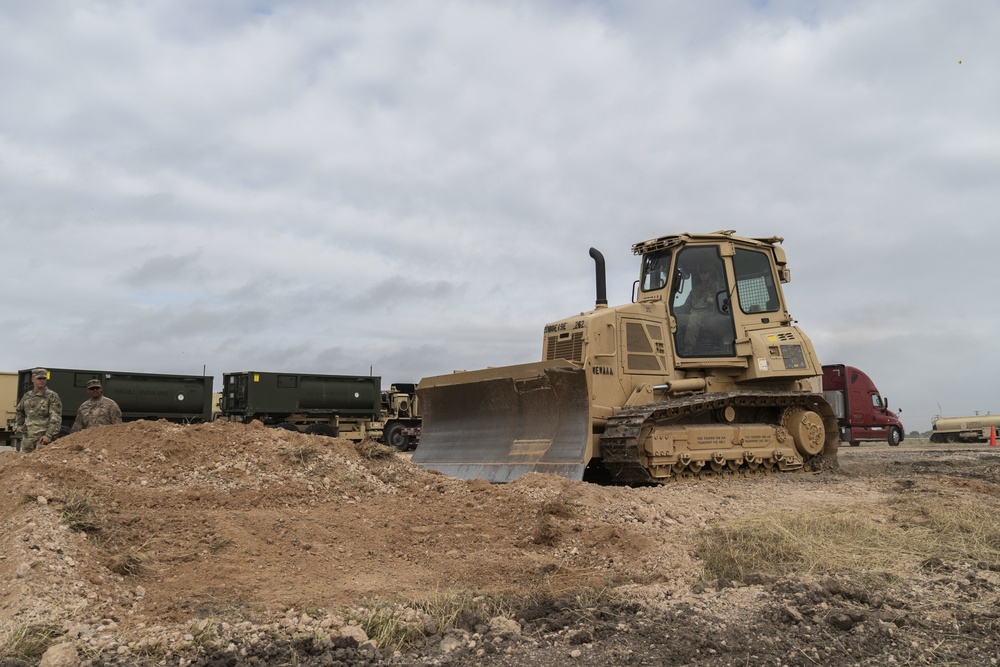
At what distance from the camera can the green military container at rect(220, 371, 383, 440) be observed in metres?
23.3

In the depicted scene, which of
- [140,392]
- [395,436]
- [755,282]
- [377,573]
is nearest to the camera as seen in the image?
[377,573]

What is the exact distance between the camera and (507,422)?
36.7 ft

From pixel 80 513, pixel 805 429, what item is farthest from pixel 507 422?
pixel 80 513

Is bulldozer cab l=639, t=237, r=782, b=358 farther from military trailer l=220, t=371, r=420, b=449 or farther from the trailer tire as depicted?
the trailer tire

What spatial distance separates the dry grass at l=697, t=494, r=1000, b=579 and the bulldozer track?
235 centimetres

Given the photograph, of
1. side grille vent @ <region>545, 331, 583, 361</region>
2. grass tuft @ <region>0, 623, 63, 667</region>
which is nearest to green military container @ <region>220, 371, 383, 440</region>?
side grille vent @ <region>545, 331, 583, 361</region>

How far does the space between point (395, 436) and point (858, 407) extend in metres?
15.6

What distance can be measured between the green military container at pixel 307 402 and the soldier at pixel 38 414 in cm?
1297

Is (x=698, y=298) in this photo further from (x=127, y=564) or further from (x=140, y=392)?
(x=140, y=392)

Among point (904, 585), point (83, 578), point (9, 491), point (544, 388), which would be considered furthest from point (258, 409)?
point (904, 585)

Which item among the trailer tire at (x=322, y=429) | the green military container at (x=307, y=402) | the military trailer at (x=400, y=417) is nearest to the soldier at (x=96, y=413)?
the green military container at (x=307, y=402)

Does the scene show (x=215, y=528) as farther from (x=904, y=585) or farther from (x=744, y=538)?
(x=904, y=585)

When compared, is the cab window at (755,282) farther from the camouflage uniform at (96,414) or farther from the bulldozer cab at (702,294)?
the camouflage uniform at (96,414)

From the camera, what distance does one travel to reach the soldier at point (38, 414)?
9.92m
